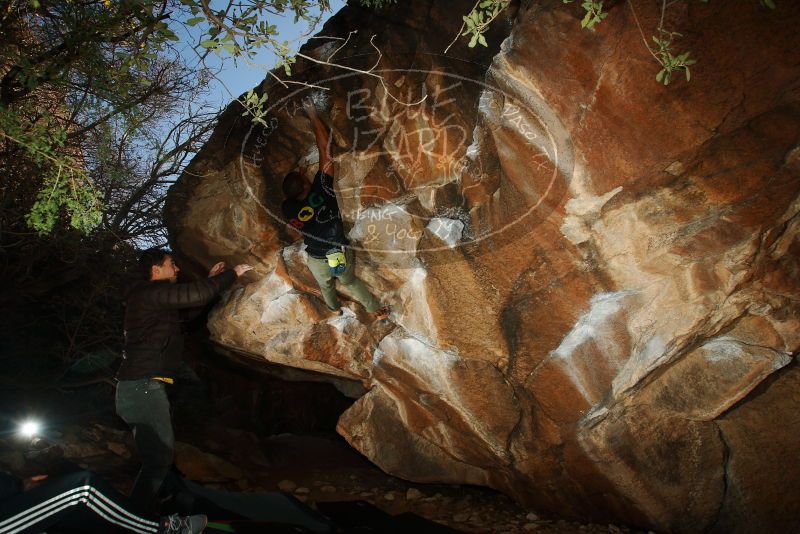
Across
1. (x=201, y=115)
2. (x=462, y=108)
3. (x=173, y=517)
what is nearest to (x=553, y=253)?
(x=462, y=108)

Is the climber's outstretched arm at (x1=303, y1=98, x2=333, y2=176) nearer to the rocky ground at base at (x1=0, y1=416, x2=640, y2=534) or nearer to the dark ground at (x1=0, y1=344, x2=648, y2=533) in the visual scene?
the dark ground at (x1=0, y1=344, x2=648, y2=533)

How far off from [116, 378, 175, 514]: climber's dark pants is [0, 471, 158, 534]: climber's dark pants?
786mm

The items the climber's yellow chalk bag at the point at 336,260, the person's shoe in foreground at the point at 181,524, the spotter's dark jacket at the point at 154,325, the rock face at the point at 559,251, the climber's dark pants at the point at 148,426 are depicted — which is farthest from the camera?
the climber's yellow chalk bag at the point at 336,260

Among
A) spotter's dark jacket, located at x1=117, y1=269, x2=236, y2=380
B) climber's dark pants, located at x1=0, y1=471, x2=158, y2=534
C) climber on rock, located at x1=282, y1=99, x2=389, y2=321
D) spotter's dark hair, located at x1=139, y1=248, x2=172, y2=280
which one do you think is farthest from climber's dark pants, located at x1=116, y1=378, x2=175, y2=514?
climber on rock, located at x1=282, y1=99, x2=389, y2=321

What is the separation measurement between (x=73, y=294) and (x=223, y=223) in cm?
477

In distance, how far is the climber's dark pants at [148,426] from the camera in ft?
12.3

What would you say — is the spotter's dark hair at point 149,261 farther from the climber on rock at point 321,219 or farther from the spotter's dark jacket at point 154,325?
the climber on rock at point 321,219

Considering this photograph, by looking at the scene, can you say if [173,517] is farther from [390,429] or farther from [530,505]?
[530,505]

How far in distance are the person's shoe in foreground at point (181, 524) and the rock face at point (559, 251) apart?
236 centimetres

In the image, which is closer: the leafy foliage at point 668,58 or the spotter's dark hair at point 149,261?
the leafy foliage at point 668,58

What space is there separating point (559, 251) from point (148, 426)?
3.81 m

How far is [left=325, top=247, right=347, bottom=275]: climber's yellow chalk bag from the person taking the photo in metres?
4.69

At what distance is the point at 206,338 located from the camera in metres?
7.06

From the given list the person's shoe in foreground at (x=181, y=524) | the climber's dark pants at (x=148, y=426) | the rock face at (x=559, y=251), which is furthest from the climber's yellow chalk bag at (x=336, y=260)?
the person's shoe in foreground at (x=181, y=524)
